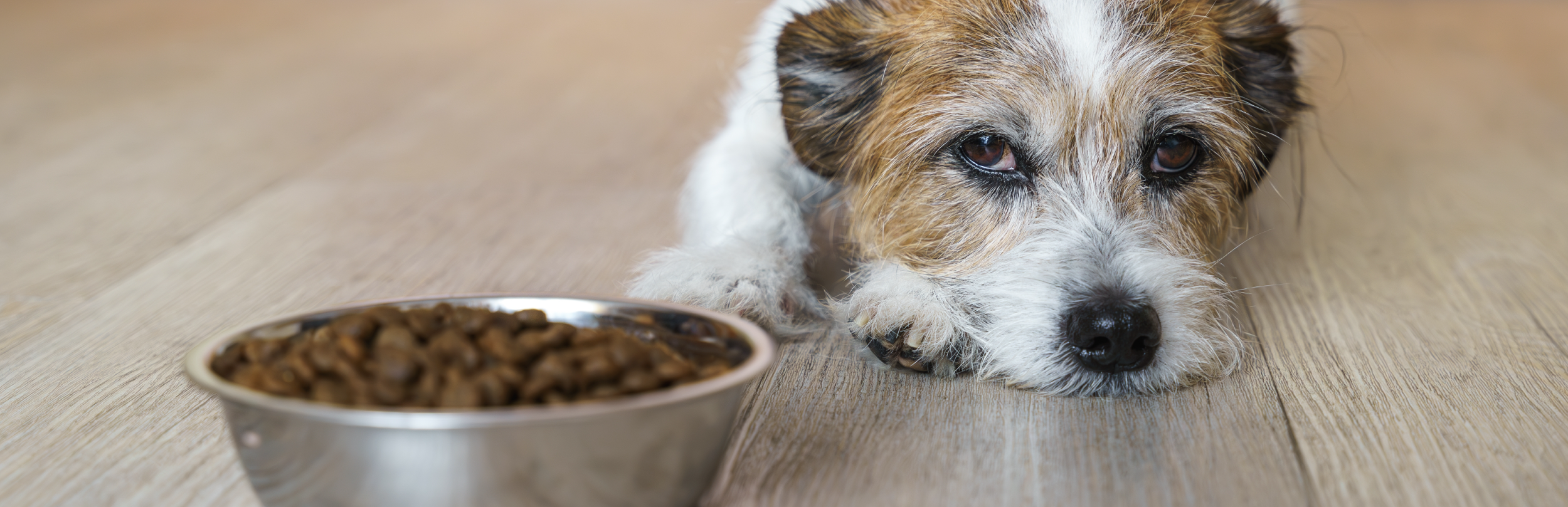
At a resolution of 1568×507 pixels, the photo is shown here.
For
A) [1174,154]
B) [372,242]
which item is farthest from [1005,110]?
[372,242]

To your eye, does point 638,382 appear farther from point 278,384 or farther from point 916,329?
point 916,329

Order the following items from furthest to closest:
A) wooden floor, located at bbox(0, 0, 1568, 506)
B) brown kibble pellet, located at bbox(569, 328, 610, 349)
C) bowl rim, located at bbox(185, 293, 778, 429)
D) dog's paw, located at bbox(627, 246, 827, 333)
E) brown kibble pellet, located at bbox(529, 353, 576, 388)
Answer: dog's paw, located at bbox(627, 246, 827, 333) < wooden floor, located at bbox(0, 0, 1568, 506) < brown kibble pellet, located at bbox(569, 328, 610, 349) < brown kibble pellet, located at bbox(529, 353, 576, 388) < bowl rim, located at bbox(185, 293, 778, 429)

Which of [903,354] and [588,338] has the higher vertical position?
[588,338]

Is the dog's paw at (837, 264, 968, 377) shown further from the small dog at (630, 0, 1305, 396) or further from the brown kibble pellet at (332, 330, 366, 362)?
the brown kibble pellet at (332, 330, 366, 362)

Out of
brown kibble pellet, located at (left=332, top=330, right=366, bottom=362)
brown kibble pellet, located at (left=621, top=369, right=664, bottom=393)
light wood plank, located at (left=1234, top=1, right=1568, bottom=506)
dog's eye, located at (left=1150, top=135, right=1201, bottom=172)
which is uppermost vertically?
brown kibble pellet, located at (left=332, top=330, right=366, bottom=362)

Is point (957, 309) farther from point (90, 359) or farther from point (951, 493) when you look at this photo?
point (90, 359)

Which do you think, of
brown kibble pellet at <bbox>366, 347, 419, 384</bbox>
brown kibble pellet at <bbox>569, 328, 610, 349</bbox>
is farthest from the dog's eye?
brown kibble pellet at <bbox>366, 347, 419, 384</bbox>

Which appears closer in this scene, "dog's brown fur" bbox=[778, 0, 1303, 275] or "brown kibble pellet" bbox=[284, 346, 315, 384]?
"brown kibble pellet" bbox=[284, 346, 315, 384]
